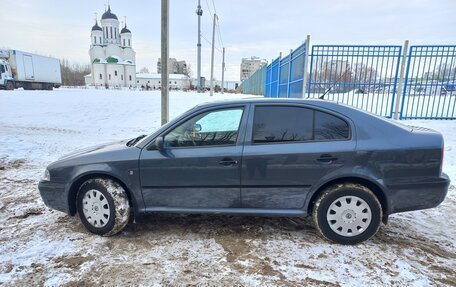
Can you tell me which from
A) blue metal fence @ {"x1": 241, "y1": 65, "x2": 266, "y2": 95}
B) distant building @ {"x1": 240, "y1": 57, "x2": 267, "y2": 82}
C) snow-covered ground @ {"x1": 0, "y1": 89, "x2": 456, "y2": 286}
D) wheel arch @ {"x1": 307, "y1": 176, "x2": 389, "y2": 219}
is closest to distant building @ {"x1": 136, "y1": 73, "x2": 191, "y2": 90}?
distant building @ {"x1": 240, "y1": 57, "x2": 267, "y2": 82}

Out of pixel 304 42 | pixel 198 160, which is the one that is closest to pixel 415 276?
pixel 198 160

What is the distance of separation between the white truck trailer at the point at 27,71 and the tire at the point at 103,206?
33351 mm

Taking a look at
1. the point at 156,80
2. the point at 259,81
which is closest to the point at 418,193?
the point at 259,81

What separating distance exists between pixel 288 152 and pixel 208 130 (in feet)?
3.16

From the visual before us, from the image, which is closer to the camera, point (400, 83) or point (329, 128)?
point (329, 128)

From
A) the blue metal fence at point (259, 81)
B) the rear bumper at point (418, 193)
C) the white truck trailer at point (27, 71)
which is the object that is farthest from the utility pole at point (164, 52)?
the white truck trailer at point (27, 71)

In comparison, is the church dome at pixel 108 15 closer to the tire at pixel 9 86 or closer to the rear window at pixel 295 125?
the tire at pixel 9 86

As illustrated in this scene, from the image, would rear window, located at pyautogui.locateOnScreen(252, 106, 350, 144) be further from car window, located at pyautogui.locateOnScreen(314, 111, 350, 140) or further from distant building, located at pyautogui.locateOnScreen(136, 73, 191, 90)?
distant building, located at pyautogui.locateOnScreen(136, 73, 191, 90)

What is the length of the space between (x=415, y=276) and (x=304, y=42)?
8098 millimetres

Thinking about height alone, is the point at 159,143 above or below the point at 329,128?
below

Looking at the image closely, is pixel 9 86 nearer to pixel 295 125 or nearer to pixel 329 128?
pixel 295 125

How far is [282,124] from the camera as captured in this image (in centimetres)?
337

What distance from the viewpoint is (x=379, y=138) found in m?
3.20

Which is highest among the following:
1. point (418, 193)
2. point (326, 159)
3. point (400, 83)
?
point (400, 83)
